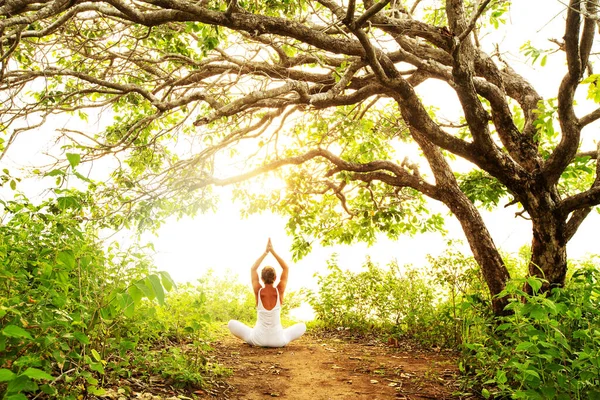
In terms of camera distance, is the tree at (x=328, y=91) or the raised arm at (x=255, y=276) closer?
the tree at (x=328, y=91)

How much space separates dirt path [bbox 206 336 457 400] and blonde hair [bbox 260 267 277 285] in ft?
4.02

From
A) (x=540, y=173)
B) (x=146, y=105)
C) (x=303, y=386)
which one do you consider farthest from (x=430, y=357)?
(x=146, y=105)

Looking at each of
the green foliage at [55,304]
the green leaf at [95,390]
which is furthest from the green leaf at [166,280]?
the green leaf at [95,390]

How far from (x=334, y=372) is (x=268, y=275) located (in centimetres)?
242

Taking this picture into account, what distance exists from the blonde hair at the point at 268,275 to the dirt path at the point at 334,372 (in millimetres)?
1224

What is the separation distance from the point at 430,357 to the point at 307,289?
4.09 metres

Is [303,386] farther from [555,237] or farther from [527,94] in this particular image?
[527,94]

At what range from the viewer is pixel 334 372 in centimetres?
611

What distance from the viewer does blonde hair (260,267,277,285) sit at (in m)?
7.99

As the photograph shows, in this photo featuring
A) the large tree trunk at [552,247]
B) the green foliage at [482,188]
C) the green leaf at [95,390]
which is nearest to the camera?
the green leaf at [95,390]

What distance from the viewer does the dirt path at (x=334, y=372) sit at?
16.6ft

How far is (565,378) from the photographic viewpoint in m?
2.96

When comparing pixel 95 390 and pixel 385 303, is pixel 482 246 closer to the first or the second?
pixel 385 303

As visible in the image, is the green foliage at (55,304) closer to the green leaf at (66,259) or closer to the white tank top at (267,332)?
the green leaf at (66,259)
